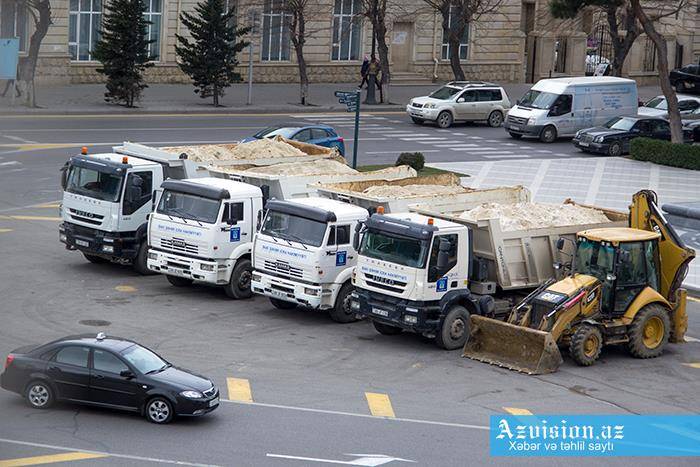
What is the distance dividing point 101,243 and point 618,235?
10.5 m

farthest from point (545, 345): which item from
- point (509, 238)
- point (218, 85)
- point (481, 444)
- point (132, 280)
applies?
point (218, 85)

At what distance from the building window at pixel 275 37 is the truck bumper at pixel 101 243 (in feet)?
115

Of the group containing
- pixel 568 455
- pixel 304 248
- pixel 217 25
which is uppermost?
pixel 217 25

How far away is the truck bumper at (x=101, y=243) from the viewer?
25953 mm

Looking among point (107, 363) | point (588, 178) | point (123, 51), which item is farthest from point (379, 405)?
point (123, 51)

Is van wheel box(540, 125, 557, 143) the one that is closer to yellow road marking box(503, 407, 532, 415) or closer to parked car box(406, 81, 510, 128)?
parked car box(406, 81, 510, 128)

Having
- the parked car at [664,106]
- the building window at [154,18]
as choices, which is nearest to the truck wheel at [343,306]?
the parked car at [664,106]

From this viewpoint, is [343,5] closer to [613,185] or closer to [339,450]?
[613,185]

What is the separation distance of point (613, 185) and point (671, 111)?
647cm

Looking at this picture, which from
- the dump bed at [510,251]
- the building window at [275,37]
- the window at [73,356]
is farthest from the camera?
the building window at [275,37]

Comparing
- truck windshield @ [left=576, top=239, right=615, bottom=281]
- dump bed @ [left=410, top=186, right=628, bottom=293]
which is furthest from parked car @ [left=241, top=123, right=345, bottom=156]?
truck windshield @ [left=576, top=239, right=615, bottom=281]

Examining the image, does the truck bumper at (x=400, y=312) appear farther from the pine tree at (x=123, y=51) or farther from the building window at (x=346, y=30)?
the building window at (x=346, y=30)

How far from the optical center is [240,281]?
82.1ft

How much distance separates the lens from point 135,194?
26.2 metres
